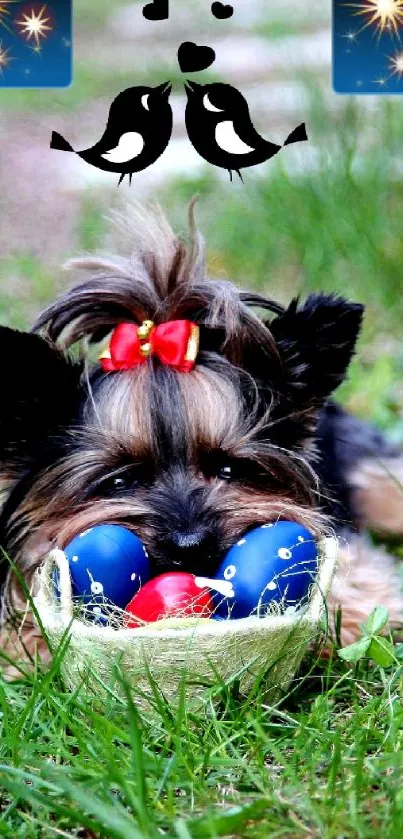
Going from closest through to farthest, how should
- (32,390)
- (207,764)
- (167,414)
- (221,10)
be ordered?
(207,764), (167,414), (32,390), (221,10)

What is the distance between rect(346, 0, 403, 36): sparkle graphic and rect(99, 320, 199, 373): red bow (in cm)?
105

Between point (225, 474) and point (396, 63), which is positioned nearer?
point (225, 474)


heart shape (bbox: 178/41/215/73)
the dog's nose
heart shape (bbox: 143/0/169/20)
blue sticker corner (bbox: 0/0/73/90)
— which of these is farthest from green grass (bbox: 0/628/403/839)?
heart shape (bbox: 143/0/169/20)

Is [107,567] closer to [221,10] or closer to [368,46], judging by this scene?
[368,46]

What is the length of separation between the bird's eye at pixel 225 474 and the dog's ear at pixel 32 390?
45cm

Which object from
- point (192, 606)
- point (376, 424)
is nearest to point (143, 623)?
point (192, 606)

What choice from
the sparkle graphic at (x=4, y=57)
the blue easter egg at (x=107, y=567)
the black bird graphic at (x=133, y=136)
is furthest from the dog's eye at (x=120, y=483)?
the sparkle graphic at (x=4, y=57)

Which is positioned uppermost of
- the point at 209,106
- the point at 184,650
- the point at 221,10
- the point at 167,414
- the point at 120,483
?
the point at 221,10

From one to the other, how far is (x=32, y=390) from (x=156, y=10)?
1.32 metres

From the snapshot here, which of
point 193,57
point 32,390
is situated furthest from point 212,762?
point 193,57

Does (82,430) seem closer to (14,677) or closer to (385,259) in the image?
(14,677)

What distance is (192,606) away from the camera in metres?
2.68

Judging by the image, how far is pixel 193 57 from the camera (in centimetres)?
366

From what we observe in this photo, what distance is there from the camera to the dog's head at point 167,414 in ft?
9.72
